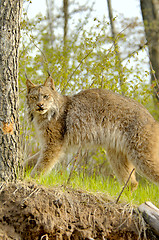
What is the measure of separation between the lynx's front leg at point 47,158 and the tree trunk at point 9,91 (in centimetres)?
118

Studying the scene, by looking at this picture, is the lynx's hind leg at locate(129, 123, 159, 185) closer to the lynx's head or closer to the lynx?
the lynx

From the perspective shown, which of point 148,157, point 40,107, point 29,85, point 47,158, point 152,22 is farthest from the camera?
point 152,22

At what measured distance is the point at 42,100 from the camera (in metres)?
5.05

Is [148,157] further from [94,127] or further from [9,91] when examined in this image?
[9,91]

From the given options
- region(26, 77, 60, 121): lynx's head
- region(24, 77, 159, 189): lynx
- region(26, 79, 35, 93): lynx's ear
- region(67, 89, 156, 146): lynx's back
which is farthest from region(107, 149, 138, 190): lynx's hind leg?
region(26, 79, 35, 93): lynx's ear

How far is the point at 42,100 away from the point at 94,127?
40.4 inches

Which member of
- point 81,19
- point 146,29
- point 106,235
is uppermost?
point 146,29

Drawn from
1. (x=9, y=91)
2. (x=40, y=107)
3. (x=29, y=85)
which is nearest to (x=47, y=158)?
(x=40, y=107)

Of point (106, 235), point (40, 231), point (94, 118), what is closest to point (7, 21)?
point (94, 118)

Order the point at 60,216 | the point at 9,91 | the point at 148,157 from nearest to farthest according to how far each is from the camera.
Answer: the point at 60,216 < the point at 9,91 < the point at 148,157

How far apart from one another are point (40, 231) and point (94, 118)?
7.57ft

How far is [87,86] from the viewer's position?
6504mm

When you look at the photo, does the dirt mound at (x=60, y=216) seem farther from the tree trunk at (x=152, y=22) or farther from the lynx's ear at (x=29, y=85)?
the tree trunk at (x=152, y=22)

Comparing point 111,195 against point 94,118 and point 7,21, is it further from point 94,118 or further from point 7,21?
point 7,21
